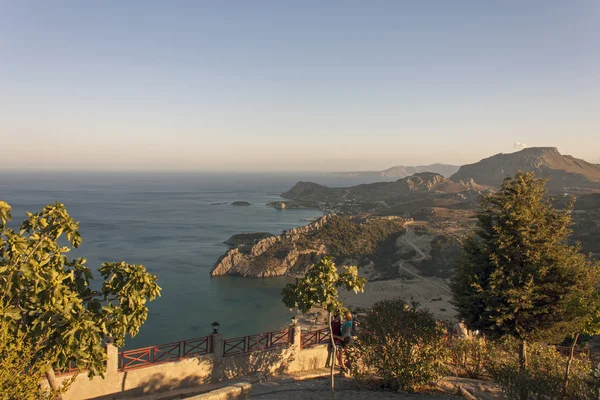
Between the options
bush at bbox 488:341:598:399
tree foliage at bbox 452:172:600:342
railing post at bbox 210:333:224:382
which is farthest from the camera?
railing post at bbox 210:333:224:382

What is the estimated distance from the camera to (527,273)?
11.9 m

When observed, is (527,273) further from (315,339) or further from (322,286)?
(315,339)

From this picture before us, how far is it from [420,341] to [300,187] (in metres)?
168

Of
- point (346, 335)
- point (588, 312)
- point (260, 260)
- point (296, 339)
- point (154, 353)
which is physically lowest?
point (260, 260)

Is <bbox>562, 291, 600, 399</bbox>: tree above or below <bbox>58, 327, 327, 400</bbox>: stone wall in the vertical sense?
above

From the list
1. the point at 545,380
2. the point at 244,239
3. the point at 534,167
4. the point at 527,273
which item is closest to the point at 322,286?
the point at 545,380

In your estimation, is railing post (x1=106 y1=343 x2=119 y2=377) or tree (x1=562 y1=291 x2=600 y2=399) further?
railing post (x1=106 y1=343 x2=119 y2=377)

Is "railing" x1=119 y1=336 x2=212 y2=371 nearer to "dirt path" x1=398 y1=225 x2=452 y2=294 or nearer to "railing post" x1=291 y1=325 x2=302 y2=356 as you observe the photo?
"railing post" x1=291 y1=325 x2=302 y2=356

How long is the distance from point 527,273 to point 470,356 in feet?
12.0

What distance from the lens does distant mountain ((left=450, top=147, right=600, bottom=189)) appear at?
14762cm

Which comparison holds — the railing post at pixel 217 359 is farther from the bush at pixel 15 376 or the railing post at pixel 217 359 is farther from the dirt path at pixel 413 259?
the dirt path at pixel 413 259

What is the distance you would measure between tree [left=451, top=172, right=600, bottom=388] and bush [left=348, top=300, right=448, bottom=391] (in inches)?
105

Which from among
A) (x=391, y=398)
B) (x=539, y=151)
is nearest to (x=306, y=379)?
(x=391, y=398)

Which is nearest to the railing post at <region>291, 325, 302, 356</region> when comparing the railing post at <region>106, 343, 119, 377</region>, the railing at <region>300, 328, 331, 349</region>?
the railing at <region>300, 328, 331, 349</region>
